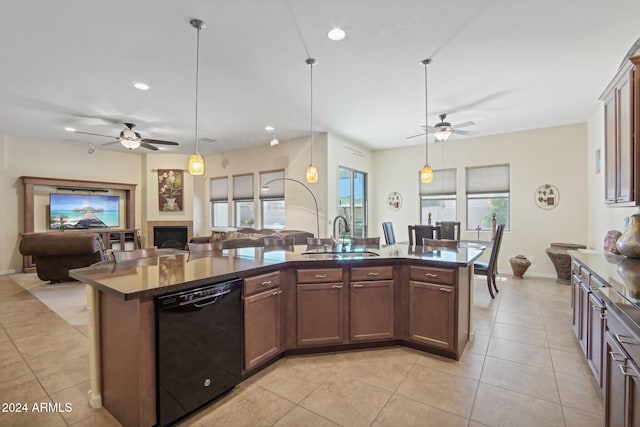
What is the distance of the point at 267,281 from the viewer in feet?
8.27

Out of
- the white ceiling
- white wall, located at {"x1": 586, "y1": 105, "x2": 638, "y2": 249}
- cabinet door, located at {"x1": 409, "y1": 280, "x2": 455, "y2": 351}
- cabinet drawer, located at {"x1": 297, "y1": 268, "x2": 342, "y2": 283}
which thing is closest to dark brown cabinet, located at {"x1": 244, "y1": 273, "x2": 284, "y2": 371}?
cabinet drawer, located at {"x1": 297, "y1": 268, "x2": 342, "y2": 283}

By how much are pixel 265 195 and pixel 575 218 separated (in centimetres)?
671

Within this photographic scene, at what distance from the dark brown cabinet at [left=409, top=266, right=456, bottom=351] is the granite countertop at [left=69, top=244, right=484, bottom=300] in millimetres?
126

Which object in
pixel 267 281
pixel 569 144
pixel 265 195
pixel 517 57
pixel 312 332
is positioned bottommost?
A: pixel 312 332

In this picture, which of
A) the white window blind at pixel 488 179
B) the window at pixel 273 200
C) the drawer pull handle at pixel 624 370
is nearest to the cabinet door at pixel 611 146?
the drawer pull handle at pixel 624 370

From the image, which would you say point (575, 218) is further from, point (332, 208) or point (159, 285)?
point (159, 285)

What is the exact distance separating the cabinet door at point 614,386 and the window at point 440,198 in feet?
18.5

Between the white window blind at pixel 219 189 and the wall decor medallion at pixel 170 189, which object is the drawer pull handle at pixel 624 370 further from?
the wall decor medallion at pixel 170 189

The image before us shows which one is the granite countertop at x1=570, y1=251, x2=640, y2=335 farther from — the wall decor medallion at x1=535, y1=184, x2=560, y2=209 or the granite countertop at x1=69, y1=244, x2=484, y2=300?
the wall decor medallion at x1=535, y1=184, x2=560, y2=209

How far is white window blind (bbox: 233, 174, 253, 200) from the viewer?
792 cm

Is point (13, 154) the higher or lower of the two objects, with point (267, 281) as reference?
higher

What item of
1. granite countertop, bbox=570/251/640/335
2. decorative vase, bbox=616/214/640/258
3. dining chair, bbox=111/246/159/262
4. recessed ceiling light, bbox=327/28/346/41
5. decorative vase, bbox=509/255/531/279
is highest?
recessed ceiling light, bbox=327/28/346/41

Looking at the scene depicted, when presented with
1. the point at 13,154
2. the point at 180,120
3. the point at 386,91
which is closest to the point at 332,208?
the point at 386,91

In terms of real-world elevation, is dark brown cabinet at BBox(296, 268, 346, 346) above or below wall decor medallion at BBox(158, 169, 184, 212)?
below
